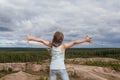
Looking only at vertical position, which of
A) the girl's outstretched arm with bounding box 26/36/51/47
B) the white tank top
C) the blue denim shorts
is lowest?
the blue denim shorts

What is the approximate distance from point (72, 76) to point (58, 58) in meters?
11.0

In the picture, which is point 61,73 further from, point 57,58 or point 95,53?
point 95,53

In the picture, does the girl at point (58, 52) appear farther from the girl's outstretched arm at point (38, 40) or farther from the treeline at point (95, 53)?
the treeline at point (95, 53)

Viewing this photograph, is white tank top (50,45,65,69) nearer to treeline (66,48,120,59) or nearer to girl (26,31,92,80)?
girl (26,31,92,80)

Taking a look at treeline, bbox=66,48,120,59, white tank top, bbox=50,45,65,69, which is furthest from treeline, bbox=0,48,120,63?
white tank top, bbox=50,45,65,69

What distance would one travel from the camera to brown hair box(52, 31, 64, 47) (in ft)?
27.0

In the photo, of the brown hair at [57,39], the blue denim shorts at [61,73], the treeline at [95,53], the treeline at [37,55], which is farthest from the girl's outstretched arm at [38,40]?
the treeline at [95,53]

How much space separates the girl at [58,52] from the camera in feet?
27.3

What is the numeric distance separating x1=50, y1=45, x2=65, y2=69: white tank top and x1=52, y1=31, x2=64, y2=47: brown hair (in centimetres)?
11

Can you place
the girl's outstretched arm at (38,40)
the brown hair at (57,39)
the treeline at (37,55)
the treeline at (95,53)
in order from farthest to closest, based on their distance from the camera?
the treeline at (95,53)
the treeline at (37,55)
the girl's outstretched arm at (38,40)
the brown hair at (57,39)

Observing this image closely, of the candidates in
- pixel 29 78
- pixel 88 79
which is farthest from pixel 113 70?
pixel 29 78

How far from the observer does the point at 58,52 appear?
8547 mm

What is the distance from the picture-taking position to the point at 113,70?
27.7 metres

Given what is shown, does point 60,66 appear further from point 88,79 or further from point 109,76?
point 109,76
